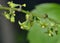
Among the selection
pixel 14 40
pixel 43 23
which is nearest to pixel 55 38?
pixel 43 23

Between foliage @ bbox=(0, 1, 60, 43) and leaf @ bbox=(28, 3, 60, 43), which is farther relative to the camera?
leaf @ bbox=(28, 3, 60, 43)

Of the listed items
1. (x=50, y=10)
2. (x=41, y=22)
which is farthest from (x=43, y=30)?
(x=41, y=22)

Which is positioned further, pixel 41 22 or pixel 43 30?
pixel 43 30

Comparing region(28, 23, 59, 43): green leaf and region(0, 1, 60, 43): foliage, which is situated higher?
region(0, 1, 60, 43): foliage

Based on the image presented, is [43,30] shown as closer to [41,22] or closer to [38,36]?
[38,36]

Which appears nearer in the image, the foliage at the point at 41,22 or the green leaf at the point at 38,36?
the foliage at the point at 41,22

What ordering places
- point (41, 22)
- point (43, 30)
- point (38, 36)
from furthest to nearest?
point (38, 36) < point (43, 30) < point (41, 22)

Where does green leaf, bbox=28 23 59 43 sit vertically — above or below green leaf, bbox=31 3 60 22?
below

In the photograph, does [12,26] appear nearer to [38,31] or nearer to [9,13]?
[38,31]

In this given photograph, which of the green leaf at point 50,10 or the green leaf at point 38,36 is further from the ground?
the green leaf at point 50,10
